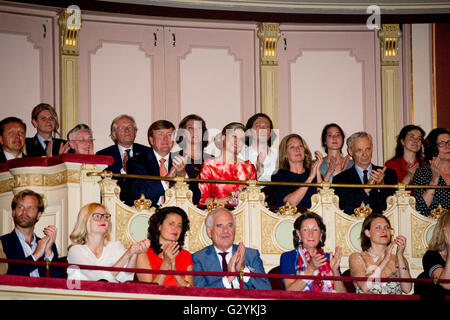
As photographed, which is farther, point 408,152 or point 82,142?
point 408,152

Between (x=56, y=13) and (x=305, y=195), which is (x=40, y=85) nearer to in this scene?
(x=56, y=13)

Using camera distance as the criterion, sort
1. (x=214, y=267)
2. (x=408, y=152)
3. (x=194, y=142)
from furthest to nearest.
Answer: (x=408, y=152) < (x=194, y=142) < (x=214, y=267)

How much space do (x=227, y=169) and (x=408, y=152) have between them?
1939 mm

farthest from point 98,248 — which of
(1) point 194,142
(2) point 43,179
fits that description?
(1) point 194,142

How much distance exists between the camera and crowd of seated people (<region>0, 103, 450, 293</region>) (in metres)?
5.95

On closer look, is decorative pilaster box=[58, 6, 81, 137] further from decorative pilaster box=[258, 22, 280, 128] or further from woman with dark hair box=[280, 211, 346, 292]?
woman with dark hair box=[280, 211, 346, 292]

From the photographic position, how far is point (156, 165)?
7074mm

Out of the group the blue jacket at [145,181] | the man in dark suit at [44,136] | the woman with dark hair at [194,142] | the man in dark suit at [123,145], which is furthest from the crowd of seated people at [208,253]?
the man in dark suit at [44,136]

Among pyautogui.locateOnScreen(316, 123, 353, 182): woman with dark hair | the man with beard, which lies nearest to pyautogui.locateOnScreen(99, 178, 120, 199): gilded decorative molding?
the man with beard

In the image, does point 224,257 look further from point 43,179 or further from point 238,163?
point 43,179

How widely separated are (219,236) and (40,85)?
4085 mm

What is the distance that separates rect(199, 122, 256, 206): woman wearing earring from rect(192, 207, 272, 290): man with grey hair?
74 cm

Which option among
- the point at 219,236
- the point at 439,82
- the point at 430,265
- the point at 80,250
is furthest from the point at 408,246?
the point at 439,82
